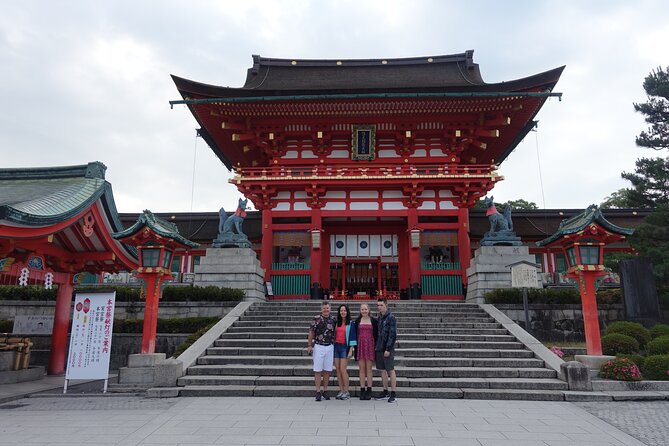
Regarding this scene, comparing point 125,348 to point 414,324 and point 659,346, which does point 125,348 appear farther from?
point 659,346

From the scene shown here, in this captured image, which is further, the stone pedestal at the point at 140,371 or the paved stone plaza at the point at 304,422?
the stone pedestal at the point at 140,371

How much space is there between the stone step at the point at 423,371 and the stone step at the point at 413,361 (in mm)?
244

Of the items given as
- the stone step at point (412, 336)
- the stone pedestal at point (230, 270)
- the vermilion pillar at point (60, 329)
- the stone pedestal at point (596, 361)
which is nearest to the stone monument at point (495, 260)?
the stone step at point (412, 336)

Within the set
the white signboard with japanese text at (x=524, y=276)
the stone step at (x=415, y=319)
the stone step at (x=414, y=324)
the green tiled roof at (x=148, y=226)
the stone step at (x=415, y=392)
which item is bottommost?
the stone step at (x=415, y=392)

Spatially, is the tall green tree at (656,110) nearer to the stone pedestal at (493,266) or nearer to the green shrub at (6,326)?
the stone pedestal at (493,266)

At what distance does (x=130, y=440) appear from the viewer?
5551 millimetres

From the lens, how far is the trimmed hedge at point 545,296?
1355cm

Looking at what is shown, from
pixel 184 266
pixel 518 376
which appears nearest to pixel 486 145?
pixel 518 376

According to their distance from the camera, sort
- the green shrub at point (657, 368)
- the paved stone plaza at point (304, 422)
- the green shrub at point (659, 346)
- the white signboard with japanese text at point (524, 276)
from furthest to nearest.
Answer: the white signboard with japanese text at point (524, 276), the green shrub at point (659, 346), the green shrub at point (657, 368), the paved stone plaza at point (304, 422)

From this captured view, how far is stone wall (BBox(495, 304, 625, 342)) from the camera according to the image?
1323cm

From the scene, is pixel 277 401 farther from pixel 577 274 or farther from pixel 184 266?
pixel 184 266

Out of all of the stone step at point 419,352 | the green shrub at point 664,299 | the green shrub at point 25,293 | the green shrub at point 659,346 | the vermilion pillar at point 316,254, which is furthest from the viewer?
the vermilion pillar at point 316,254

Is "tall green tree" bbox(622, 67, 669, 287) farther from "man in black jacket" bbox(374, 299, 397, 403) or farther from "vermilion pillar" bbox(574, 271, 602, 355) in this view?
"man in black jacket" bbox(374, 299, 397, 403)

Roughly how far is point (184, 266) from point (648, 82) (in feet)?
75.4
